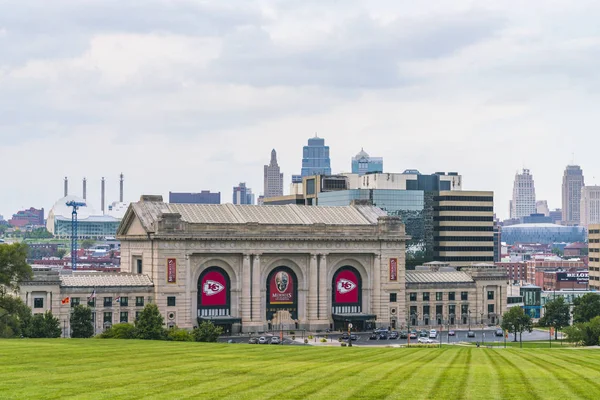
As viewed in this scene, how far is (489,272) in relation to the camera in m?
196

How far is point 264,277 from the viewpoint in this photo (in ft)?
577

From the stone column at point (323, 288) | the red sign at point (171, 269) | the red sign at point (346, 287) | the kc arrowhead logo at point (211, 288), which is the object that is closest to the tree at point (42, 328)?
the red sign at point (171, 269)

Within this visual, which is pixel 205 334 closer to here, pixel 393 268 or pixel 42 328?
pixel 42 328

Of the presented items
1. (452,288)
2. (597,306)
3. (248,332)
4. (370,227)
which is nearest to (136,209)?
(248,332)

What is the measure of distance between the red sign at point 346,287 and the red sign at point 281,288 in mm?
8259

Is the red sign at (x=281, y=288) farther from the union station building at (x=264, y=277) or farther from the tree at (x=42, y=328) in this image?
the tree at (x=42, y=328)

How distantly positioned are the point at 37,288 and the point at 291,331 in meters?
40.6

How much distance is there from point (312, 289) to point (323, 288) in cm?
183

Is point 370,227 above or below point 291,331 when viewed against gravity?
above

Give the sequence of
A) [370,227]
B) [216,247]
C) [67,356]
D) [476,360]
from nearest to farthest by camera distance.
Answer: [67,356]
[476,360]
[216,247]
[370,227]

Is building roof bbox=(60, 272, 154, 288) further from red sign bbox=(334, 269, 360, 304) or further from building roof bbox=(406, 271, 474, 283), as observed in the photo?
building roof bbox=(406, 271, 474, 283)

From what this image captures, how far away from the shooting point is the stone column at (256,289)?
17375 cm

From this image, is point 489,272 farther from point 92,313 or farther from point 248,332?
point 92,313

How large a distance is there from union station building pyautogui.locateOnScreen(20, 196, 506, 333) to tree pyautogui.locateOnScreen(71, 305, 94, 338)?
924 centimetres
